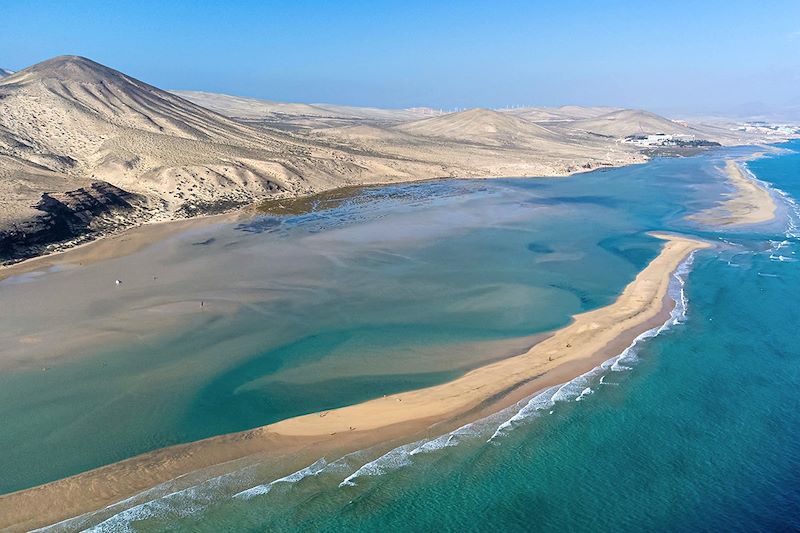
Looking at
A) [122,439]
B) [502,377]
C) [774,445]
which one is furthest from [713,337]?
[122,439]

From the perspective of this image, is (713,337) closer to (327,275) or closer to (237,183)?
(327,275)

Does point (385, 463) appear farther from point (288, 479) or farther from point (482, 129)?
point (482, 129)

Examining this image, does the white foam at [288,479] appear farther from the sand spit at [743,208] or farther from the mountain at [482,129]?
the mountain at [482,129]

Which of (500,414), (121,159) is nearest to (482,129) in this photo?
(121,159)

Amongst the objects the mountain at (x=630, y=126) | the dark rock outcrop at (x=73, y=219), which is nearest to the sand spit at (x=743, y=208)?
the dark rock outcrop at (x=73, y=219)

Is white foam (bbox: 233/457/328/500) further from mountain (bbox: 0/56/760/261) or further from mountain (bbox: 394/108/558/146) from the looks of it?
mountain (bbox: 394/108/558/146)

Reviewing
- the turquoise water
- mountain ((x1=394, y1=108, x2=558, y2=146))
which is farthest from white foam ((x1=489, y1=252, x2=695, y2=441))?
mountain ((x1=394, y1=108, x2=558, y2=146))
